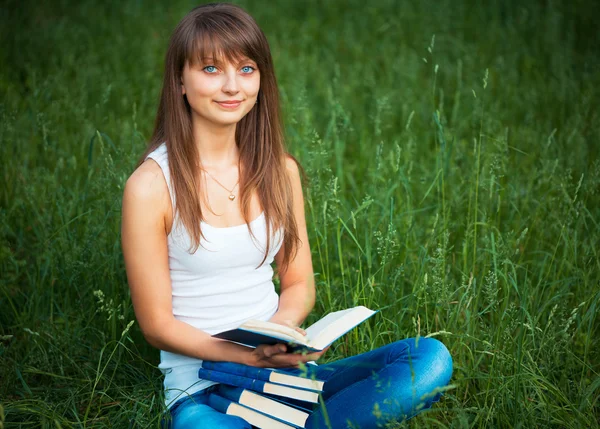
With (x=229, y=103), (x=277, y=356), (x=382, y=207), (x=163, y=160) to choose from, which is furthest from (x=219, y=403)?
(x=382, y=207)

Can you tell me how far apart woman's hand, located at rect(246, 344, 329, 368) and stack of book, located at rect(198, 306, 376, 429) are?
2 centimetres

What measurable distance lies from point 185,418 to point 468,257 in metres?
1.38

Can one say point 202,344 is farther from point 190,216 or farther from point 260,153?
point 260,153

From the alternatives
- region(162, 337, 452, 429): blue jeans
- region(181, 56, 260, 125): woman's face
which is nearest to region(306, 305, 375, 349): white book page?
region(162, 337, 452, 429): blue jeans

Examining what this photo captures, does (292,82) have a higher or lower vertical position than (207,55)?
lower

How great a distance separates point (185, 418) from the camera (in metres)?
1.96

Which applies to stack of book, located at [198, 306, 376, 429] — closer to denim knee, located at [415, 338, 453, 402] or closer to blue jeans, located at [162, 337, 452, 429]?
blue jeans, located at [162, 337, 452, 429]

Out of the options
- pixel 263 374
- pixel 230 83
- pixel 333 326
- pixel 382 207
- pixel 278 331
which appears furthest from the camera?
pixel 382 207

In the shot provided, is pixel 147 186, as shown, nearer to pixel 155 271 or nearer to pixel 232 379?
pixel 155 271

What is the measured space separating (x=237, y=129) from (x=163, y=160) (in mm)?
313

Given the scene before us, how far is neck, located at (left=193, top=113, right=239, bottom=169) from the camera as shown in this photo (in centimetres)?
218

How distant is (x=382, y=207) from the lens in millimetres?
3160

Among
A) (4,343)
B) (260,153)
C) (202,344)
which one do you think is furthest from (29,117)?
(202,344)

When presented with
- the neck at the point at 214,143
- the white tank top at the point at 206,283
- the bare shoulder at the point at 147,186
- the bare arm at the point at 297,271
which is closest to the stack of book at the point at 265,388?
the white tank top at the point at 206,283
